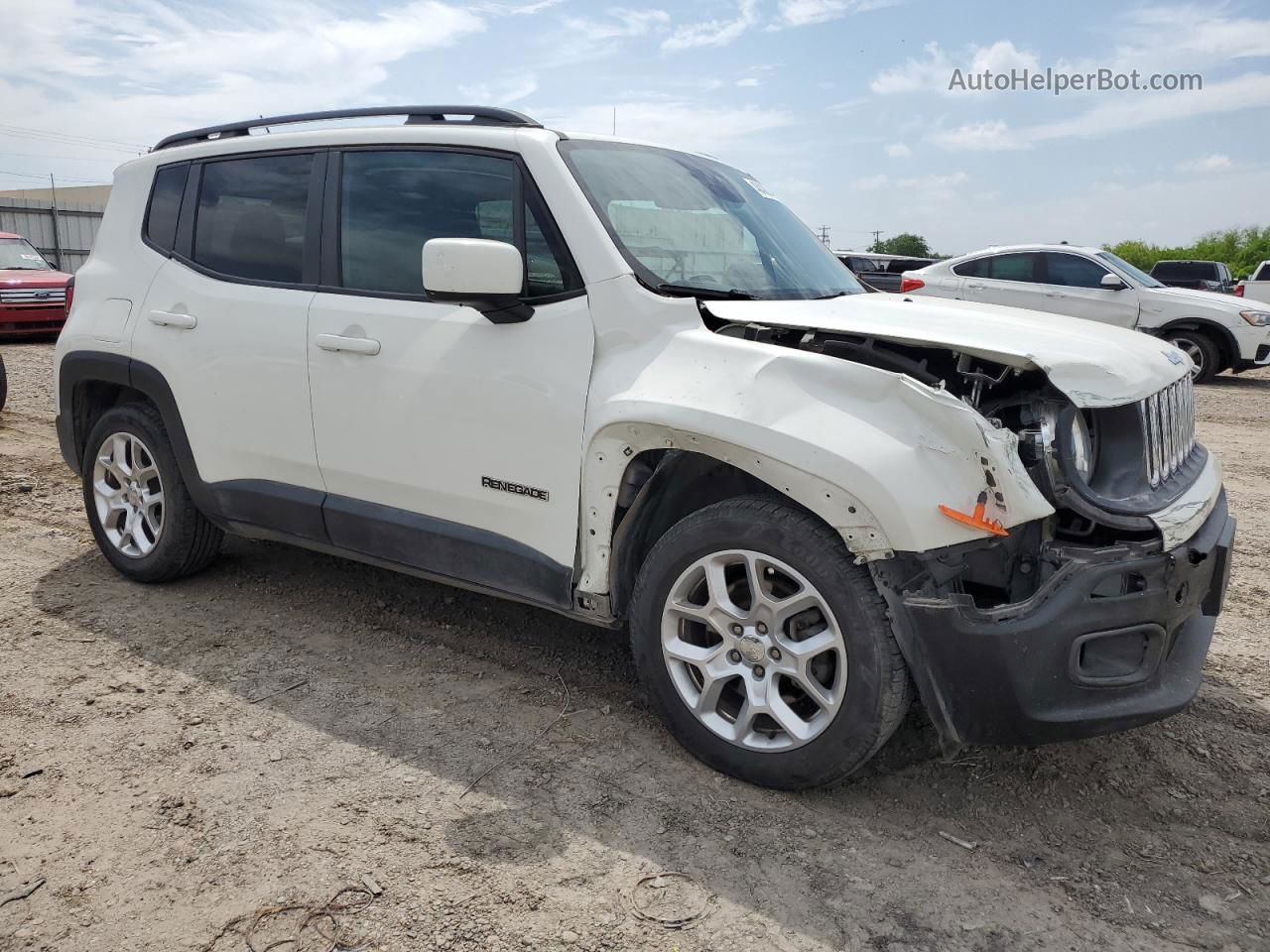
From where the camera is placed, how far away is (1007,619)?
2652 millimetres

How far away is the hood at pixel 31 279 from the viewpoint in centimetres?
1491

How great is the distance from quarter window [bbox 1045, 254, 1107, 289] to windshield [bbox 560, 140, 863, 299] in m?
10.4

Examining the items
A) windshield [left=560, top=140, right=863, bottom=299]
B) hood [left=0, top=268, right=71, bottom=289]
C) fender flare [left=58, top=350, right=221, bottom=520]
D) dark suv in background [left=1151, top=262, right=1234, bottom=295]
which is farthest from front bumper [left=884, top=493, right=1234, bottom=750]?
dark suv in background [left=1151, top=262, right=1234, bottom=295]

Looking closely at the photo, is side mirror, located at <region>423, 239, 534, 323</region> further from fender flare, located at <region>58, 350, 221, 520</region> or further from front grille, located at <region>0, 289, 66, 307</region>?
front grille, located at <region>0, 289, 66, 307</region>

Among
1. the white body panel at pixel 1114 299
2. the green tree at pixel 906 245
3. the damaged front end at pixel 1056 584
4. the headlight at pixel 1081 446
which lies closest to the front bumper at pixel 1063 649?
the damaged front end at pixel 1056 584

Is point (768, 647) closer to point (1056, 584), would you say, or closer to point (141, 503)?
point (1056, 584)

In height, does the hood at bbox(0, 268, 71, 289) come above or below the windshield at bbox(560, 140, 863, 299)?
below

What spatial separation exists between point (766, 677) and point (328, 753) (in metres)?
1.42

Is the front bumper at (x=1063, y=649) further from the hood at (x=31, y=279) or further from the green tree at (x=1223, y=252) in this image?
the green tree at (x=1223, y=252)

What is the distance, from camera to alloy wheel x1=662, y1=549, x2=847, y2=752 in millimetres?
2893

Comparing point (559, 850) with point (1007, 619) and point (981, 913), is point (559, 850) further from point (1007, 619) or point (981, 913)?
point (1007, 619)

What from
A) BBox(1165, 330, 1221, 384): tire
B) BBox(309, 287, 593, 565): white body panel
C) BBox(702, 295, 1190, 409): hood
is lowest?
BBox(1165, 330, 1221, 384): tire

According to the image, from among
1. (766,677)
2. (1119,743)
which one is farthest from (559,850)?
(1119,743)

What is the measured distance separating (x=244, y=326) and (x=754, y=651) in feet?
8.00
